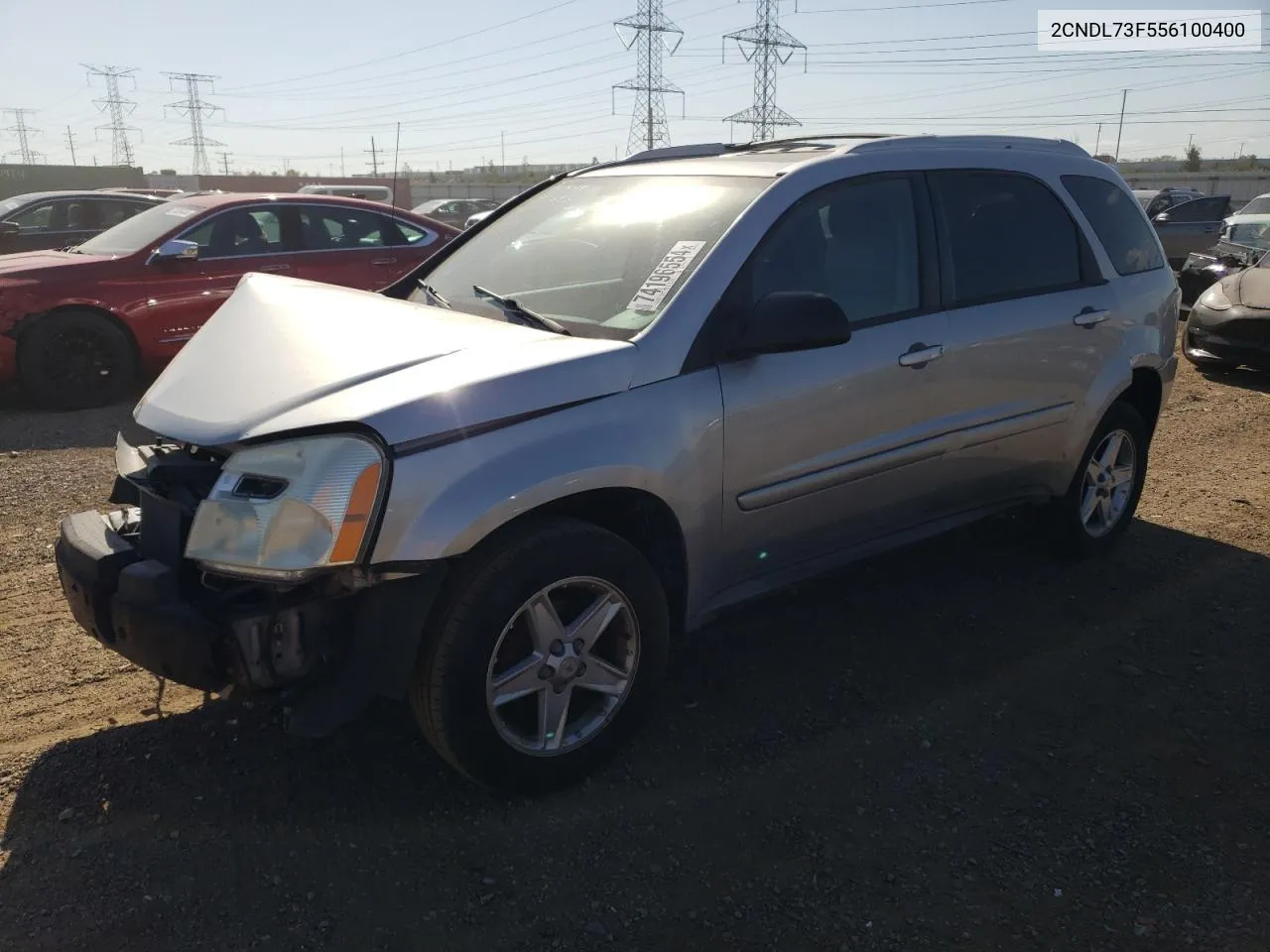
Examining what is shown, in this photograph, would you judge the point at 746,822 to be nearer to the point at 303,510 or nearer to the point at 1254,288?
the point at 303,510

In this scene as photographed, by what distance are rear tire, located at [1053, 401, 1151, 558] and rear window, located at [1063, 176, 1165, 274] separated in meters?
0.68

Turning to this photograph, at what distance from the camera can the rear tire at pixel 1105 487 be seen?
15.2 ft

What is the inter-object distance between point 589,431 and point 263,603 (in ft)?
3.11

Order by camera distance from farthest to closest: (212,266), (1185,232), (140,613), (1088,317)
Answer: (1185,232) → (212,266) → (1088,317) → (140,613)

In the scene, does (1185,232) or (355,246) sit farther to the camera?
(1185,232)

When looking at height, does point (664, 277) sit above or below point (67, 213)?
below

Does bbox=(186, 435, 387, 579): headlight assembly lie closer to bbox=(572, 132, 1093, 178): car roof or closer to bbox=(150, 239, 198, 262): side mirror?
bbox=(572, 132, 1093, 178): car roof

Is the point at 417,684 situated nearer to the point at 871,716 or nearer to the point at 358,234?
the point at 871,716

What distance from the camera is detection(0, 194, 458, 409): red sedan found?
23.9 ft

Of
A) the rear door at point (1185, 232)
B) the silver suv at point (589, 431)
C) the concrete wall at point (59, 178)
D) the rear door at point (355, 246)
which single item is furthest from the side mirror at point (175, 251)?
the concrete wall at point (59, 178)

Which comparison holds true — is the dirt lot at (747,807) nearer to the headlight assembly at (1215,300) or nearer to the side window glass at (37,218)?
the headlight assembly at (1215,300)

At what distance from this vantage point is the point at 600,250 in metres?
3.51

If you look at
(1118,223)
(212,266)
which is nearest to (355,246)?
(212,266)

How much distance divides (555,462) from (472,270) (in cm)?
148
